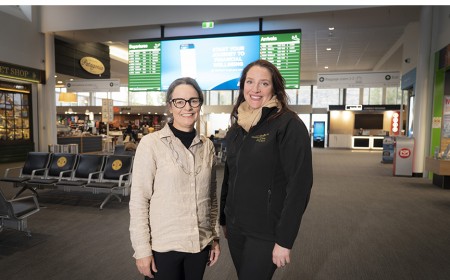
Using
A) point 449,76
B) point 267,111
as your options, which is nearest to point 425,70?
point 449,76

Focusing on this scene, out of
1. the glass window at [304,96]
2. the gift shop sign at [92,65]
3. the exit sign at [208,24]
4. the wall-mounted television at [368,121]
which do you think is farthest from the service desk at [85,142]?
the wall-mounted television at [368,121]

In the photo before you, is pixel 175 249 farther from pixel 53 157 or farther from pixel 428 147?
pixel 428 147

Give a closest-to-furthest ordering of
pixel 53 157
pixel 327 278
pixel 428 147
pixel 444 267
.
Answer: pixel 327 278, pixel 444 267, pixel 53 157, pixel 428 147

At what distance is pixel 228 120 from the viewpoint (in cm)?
696

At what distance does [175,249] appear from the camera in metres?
1.35

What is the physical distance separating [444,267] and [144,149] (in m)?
3.23

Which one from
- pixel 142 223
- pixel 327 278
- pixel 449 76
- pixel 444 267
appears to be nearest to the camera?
pixel 142 223

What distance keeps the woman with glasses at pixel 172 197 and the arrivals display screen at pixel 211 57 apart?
17.0 feet

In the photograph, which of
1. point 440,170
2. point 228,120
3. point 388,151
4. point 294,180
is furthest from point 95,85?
point 388,151

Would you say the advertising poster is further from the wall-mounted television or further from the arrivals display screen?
the wall-mounted television

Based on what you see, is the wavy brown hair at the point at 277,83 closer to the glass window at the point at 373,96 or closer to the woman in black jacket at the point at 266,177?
the woman in black jacket at the point at 266,177

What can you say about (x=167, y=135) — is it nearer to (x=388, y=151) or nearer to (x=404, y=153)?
(x=404, y=153)

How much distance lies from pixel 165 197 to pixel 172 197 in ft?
0.10

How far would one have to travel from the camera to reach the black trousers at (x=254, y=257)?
4.54 ft
